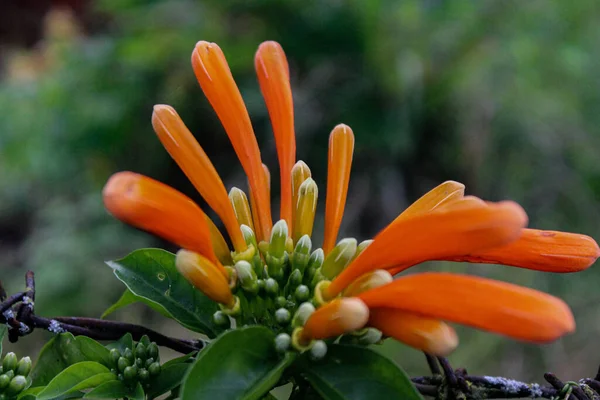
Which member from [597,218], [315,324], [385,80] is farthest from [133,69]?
[315,324]

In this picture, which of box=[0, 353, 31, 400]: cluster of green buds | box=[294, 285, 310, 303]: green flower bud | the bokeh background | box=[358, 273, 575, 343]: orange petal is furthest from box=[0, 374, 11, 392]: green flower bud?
the bokeh background

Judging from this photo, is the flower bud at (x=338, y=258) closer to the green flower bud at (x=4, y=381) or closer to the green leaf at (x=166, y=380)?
the green leaf at (x=166, y=380)

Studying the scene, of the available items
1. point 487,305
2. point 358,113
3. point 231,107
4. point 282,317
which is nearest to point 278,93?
point 231,107

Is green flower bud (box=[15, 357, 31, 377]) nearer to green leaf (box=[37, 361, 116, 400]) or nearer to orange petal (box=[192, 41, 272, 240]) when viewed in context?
green leaf (box=[37, 361, 116, 400])

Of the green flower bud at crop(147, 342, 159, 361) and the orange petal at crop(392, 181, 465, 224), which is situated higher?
the orange petal at crop(392, 181, 465, 224)

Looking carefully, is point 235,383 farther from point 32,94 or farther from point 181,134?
point 32,94

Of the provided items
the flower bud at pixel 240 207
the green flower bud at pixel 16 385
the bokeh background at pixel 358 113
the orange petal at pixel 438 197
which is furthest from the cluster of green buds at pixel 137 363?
the bokeh background at pixel 358 113
